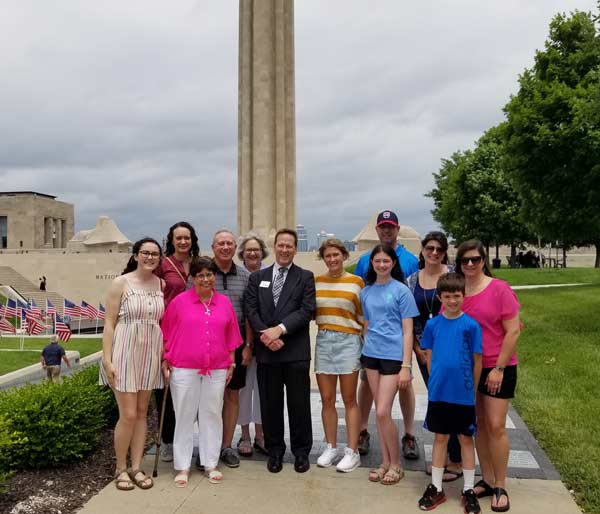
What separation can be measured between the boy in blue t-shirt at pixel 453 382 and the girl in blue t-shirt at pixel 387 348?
0.40 meters

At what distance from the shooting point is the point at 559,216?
19562mm

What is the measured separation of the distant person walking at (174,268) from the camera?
5148 millimetres

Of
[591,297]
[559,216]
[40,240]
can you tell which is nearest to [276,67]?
[559,216]

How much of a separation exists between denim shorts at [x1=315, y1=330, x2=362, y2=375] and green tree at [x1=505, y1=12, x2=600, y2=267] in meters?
12.1

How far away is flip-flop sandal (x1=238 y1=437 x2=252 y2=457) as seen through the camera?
536 cm

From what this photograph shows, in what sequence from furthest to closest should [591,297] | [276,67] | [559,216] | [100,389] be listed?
[276,67], [559,216], [591,297], [100,389]

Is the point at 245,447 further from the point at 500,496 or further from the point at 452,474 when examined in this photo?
the point at 500,496

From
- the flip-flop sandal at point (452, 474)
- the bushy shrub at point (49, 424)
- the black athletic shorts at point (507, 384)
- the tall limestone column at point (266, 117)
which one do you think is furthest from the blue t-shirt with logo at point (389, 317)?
the tall limestone column at point (266, 117)

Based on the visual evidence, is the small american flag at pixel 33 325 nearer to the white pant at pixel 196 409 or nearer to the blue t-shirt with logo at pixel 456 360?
the white pant at pixel 196 409

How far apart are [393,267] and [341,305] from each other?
0.58 m

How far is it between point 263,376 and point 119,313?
1.39 metres

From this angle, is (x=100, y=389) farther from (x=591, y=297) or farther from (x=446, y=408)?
(x=591, y=297)

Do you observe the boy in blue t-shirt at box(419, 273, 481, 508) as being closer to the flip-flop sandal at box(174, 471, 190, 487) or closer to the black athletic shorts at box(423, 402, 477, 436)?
the black athletic shorts at box(423, 402, 477, 436)

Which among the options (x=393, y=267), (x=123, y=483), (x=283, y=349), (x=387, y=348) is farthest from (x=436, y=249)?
(x=123, y=483)
